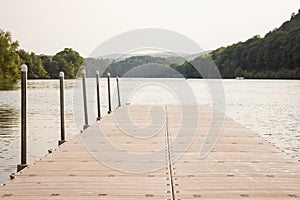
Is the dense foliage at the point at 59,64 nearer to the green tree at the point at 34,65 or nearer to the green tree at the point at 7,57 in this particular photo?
the green tree at the point at 34,65

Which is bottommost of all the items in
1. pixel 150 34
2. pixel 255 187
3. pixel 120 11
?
pixel 255 187

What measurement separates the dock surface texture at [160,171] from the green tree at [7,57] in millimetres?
43121

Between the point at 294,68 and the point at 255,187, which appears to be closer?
the point at 255,187

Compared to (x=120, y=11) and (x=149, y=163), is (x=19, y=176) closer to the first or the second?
(x=149, y=163)

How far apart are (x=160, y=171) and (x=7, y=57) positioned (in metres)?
45.7

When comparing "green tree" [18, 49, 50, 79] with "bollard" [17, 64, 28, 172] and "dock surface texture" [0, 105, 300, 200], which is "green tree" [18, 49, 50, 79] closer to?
"dock surface texture" [0, 105, 300, 200]

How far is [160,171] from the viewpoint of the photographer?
10.9 feet

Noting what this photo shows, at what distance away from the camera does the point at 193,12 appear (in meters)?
20.4

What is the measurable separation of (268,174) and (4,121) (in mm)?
8818

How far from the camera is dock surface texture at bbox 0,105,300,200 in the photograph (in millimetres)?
2695

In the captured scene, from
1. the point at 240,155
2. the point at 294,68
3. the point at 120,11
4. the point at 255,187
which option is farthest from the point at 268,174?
the point at 294,68

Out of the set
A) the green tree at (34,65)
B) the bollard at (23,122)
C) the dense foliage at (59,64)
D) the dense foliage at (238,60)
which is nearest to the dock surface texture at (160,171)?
the bollard at (23,122)

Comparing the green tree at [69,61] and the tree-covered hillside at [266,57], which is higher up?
the tree-covered hillside at [266,57]

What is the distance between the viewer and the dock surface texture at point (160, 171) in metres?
2.70
